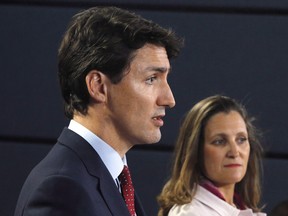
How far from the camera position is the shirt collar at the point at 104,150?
1088 mm

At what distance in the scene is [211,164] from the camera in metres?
1.80

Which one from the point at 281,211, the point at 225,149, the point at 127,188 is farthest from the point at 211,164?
the point at 281,211

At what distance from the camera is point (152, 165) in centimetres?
214

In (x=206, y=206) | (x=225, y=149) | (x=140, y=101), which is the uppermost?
(x=140, y=101)

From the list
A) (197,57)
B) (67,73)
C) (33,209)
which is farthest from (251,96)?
(33,209)

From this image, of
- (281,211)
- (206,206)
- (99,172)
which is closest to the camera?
(281,211)

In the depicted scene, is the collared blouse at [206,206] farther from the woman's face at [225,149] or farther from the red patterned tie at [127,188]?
the red patterned tie at [127,188]

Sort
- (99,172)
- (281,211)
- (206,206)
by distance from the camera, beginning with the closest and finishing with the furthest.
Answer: (281,211) < (99,172) < (206,206)

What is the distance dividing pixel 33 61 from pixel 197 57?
466 millimetres

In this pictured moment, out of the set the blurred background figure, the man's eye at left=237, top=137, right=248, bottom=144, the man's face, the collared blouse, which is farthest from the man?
the man's eye at left=237, top=137, right=248, bottom=144

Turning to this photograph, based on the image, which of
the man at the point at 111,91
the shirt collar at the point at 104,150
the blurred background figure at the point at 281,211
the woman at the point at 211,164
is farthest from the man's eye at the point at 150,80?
the woman at the point at 211,164

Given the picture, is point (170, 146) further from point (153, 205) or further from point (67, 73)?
point (67, 73)

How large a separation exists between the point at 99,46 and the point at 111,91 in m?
0.07

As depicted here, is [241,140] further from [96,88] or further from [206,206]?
[96,88]
